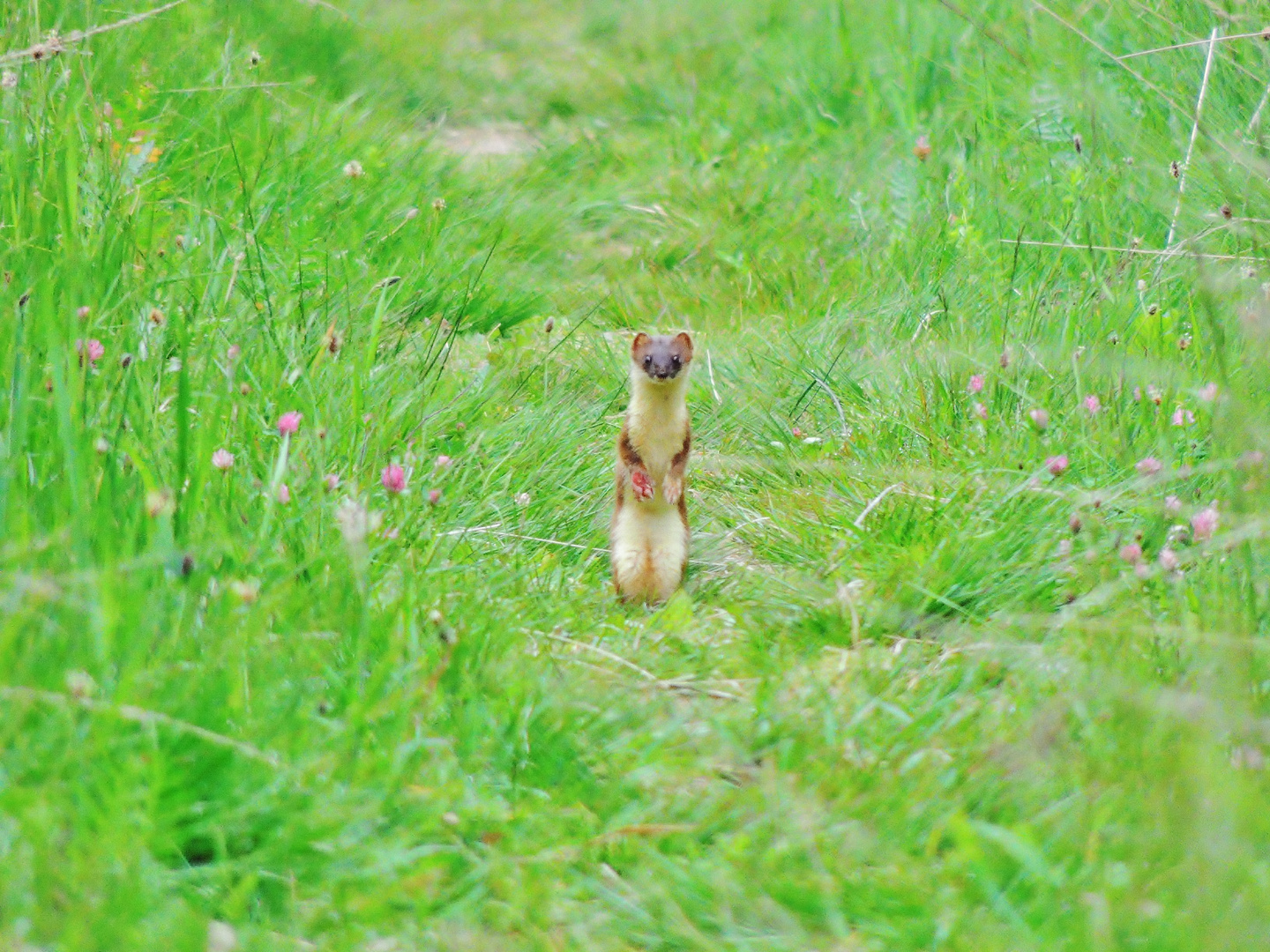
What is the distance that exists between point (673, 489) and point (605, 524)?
0.33 metres

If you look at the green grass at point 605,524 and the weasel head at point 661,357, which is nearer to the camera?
the green grass at point 605,524

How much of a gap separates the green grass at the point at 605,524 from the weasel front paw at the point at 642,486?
10.7 inches

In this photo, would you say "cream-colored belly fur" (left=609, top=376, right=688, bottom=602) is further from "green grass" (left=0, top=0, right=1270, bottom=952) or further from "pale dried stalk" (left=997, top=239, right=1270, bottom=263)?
"pale dried stalk" (left=997, top=239, right=1270, bottom=263)

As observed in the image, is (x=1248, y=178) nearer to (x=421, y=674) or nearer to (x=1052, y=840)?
(x=1052, y=840)

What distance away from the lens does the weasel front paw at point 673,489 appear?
385 cm

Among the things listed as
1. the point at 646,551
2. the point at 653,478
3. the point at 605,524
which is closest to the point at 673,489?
the point at 653,478

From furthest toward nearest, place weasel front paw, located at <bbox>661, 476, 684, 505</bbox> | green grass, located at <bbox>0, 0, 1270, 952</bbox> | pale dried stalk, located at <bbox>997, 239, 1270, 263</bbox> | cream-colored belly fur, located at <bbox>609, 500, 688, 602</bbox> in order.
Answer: weasel front paw, located at <bbox>661, 476, 684, 505</bbox>
cream-colored belly fur, located at <bbox>609, 500, 688, 602</bbox>
pale dried stalk, located at <bbox>997, 239, 1270, 263</bbox>
green grass, located at <bbox>0, 0, 1270, 952</bbox>

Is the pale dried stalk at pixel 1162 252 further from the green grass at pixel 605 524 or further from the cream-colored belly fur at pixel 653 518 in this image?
the cream-colored belly fur at pixel 653 518

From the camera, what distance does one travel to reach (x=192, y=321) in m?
3.28

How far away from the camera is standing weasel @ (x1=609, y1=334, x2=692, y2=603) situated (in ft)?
12.2

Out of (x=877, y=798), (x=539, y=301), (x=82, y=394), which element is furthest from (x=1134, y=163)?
(x=82, y=394)

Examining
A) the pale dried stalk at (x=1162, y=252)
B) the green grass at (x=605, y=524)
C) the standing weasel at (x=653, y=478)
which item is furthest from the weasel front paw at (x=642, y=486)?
the pale dried stalk at (x=1162, y=252)

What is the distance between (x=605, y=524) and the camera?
412 cm

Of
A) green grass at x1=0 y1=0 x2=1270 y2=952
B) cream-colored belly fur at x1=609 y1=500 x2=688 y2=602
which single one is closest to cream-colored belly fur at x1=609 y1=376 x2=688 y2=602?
cream-colored belly fur at x1=609 y1=500 x2=688 y2=602
